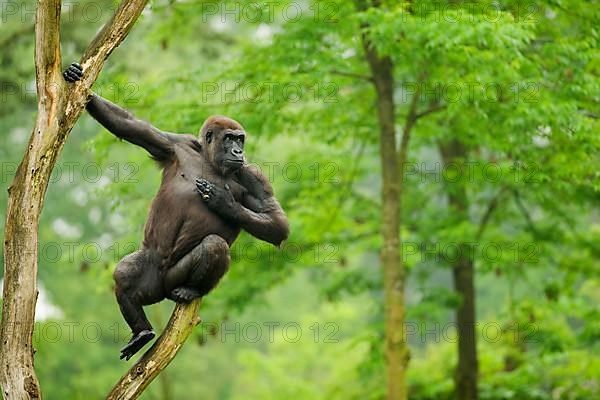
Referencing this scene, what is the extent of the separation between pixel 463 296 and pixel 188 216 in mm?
8435

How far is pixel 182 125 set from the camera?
9977 mm

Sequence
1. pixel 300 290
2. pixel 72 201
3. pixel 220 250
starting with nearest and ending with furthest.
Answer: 1. pixel 220 250
2. pixel 72 201
3. pixel 300 290

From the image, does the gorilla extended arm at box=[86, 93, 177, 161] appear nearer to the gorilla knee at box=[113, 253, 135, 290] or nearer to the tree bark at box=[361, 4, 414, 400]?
the gorilla knee at box=[113, 253, 135, 290]

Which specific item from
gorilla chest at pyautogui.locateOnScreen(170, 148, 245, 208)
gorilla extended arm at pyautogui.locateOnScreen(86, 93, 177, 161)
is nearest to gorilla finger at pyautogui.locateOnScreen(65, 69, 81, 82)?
gorilla extended arm at pyautogui.locateOnScreen(86, 93, 177, 161)

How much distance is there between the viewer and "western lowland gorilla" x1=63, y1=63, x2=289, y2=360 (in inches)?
224

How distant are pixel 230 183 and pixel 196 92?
5536mm

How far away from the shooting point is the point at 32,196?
5.10m

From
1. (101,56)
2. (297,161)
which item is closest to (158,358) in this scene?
(101,56)

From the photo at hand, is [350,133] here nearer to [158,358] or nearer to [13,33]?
[13,33]

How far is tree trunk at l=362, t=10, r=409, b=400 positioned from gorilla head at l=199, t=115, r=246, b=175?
4353mm

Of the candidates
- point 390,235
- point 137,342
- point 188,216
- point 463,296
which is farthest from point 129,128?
point 463,296

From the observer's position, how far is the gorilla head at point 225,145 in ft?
19.5

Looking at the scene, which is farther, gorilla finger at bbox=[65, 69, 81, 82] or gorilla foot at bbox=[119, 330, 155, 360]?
gorilla foot at bbox=[119, 330, 155, 360]

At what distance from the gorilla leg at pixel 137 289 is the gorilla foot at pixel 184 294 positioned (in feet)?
0.61
